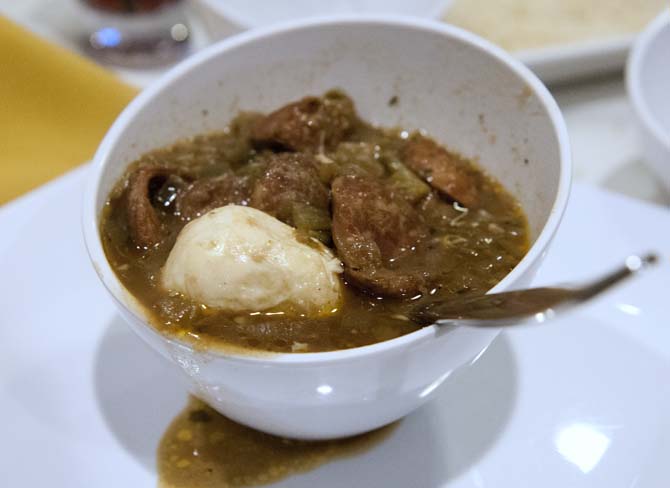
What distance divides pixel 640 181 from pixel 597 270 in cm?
81

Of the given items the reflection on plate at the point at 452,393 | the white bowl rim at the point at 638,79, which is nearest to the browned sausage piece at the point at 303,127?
the reflection on plate at the point at 452,393

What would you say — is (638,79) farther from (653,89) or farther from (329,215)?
(329,215)

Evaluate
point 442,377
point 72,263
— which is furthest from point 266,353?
point 72,263

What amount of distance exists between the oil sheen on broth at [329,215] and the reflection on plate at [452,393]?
286 mm

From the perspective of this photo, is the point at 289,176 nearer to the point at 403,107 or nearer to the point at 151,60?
the point at 403,107

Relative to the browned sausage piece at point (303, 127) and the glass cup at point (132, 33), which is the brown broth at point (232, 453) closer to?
the browned sausage piece at point (303, 127)

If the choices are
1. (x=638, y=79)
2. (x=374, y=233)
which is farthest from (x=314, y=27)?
(x=638, y=79)

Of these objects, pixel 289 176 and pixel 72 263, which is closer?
pixel 289 176

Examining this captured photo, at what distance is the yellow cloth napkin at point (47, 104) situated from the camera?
238 centimetres

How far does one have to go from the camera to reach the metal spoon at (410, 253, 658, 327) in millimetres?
991

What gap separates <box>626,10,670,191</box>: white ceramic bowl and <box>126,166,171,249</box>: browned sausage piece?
1.46m

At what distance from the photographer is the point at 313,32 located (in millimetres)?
1962

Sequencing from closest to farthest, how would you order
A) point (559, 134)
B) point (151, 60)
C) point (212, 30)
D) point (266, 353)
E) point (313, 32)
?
1. point (266, 353)
2. point (559, 134)
3. point (313, 32)
4. point (212, 30)
5. point (151, 60)

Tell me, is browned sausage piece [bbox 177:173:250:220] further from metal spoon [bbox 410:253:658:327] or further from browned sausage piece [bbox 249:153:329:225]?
metal spoon [bbox 410:253:658:327]
